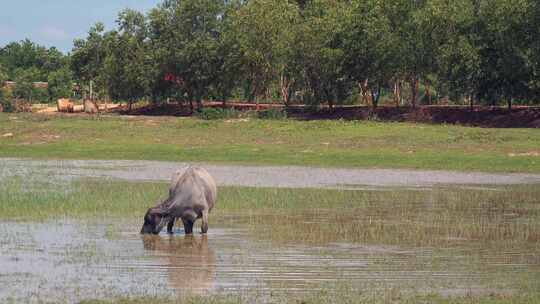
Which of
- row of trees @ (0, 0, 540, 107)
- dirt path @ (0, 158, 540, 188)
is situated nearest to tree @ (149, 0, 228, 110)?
row of trees @ (0, 0, 540, 107)

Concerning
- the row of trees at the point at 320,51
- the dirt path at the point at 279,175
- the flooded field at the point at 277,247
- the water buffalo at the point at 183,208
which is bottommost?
the dirt path at the point at 279,175

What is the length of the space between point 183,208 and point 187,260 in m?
3.11

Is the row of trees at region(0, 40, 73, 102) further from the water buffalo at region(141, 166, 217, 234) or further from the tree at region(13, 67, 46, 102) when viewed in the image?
the water buffalo at region(141, 166, 217, 234)

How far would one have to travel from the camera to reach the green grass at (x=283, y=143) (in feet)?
114

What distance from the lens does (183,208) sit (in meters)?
18.3

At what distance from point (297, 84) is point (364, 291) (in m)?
61.7

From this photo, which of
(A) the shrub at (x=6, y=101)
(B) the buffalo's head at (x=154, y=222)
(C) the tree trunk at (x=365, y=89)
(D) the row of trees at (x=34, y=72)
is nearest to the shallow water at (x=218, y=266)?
(B) the buffalo's head at (x=154, y=222)

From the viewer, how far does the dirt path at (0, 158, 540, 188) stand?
28266 mm

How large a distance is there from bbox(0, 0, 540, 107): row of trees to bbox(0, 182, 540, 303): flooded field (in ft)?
101

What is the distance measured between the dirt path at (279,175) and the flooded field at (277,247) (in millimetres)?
2952

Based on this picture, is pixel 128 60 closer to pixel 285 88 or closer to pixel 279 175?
pixel 285 88

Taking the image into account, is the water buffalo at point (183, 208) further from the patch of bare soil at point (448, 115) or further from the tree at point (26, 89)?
the tree at point (26, 89)

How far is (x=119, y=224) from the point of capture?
1948 centimetres

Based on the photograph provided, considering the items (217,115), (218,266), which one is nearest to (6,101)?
(217,115)
